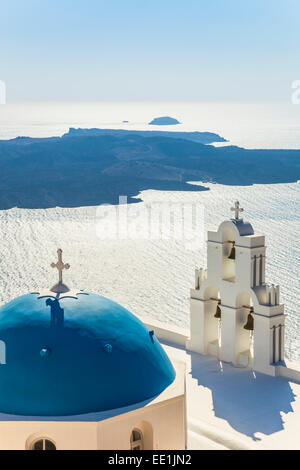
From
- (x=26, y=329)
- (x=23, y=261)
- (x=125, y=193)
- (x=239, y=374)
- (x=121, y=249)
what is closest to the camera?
(x=26, y=329)

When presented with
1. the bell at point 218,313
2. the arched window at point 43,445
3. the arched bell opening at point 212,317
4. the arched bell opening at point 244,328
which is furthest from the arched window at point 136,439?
the bell at point 218,313

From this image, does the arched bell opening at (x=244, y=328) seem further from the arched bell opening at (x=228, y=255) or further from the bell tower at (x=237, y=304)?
the arched bell opening at (x=228, y=255)

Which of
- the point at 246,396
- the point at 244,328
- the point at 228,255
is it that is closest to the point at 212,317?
the point at 244,328

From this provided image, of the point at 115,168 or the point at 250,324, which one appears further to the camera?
the point at 115,168

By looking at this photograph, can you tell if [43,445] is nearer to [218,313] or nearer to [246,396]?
[246,396]
